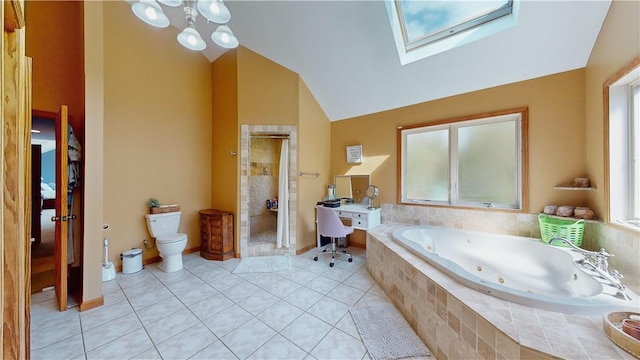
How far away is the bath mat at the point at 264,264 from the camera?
2816 mm

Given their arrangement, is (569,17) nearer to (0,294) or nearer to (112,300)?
(0,294)

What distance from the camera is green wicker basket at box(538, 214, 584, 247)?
6.54 ft

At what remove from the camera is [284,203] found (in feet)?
11.0

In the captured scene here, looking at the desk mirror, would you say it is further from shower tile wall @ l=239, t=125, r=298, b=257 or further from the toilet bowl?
the toilet bowl

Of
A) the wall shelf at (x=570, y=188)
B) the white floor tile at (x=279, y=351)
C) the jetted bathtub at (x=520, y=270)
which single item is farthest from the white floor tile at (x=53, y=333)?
the wall shelf at (x=570, y=188)

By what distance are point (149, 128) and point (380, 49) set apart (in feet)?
10.5

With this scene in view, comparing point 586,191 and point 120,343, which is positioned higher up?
point 586,191

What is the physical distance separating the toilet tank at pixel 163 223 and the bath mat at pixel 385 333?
8.51 feet

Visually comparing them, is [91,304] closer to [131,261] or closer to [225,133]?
[131,261]

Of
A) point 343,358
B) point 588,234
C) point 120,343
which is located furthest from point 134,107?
point 588,234

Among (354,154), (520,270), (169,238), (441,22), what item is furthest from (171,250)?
(441,22)

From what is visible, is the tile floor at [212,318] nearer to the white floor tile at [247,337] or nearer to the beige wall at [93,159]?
the white floor tile at [247,337]

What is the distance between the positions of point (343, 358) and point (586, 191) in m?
2.76

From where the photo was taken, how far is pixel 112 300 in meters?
2.12
